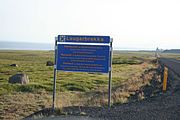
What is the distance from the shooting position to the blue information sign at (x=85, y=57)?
13.1 m

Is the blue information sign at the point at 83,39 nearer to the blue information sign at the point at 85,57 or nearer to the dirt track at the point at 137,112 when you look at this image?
the blue information sign at the point at 85,57

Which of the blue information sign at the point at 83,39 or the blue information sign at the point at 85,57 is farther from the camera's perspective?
the blue information sign at the point at 85,57

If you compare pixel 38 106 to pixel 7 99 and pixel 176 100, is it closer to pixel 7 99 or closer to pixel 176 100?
pixel 7 99

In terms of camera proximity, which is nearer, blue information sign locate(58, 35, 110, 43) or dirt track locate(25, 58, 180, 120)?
dirt track locate(25, 58, 180, 120)

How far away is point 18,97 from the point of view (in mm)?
16656

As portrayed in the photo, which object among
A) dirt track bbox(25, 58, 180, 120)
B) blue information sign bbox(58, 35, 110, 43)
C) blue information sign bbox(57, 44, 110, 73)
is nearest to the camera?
dirt track bbox(25, 58, 180, 120)

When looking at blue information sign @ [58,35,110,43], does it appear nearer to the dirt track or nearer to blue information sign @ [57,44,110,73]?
blue information sign @ [57,44,110,73]

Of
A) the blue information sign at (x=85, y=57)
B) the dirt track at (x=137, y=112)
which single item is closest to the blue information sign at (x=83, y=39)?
the blue information sign at (x=85, y=57)

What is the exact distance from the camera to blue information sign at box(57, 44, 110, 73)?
515 inches

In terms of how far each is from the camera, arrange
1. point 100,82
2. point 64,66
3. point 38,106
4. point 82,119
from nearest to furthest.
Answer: point 82,119, point 64,66, point 38,106, point 100,82

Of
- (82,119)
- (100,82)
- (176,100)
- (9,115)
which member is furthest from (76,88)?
(82,119)

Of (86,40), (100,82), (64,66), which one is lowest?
(100,82)

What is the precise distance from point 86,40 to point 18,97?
210 inches

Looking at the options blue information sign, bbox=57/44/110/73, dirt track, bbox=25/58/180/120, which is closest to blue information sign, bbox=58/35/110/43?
blue information sign, bbox=57/44/110/73
